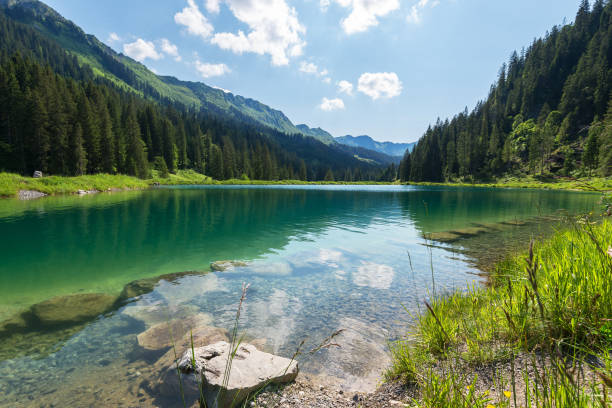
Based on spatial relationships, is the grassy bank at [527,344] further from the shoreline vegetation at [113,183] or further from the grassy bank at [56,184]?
the grassy bank at [56,184]

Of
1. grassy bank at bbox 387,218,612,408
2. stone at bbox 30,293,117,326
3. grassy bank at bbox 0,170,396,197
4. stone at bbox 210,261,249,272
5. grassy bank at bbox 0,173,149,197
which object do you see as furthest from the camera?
grassy bank at bbox 0,170,396,197

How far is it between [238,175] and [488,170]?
394 feet

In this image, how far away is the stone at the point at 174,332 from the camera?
6.26 metres

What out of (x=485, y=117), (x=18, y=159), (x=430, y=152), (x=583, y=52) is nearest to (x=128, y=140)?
(x=18, y=159)

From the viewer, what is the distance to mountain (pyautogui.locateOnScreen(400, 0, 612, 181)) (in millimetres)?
106188

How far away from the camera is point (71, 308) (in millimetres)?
8047

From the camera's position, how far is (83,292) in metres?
9.26

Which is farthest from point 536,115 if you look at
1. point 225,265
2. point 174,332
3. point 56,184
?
point 56,184

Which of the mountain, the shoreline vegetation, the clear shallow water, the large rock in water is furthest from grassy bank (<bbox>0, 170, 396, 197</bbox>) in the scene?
the mountain

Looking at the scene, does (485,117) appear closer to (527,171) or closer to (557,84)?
(557,84)

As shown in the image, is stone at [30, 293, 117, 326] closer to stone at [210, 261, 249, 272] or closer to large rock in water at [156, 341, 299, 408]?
stone at [210, 261, 249, 272]

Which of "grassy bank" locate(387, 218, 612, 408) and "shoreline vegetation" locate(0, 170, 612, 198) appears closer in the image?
"grassy bank" locate(387, 218, 612, 408)

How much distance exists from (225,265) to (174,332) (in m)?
5.44

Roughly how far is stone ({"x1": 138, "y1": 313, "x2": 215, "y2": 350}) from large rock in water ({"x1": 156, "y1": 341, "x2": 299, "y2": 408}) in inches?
43.2
